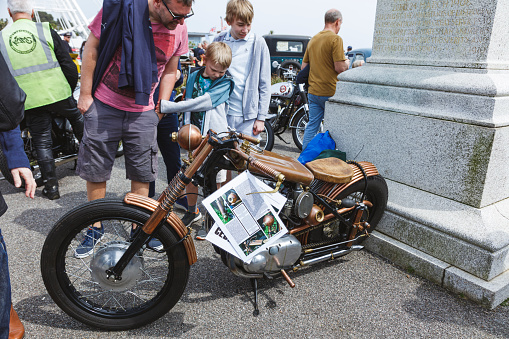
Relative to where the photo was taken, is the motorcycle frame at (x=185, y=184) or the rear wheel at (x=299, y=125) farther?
the rear wheel at (x=299, y=125)

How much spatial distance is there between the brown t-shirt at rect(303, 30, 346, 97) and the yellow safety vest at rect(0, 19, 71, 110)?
9.68ft

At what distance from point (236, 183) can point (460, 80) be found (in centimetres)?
193

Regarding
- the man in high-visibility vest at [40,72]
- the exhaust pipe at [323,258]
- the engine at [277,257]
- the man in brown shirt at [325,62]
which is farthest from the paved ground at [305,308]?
the man in brown shirt at [325,62]

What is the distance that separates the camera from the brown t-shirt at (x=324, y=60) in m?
4.80

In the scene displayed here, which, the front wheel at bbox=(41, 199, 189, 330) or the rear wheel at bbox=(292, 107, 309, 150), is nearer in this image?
the front wheel at bbox=(41, 199, 189, 330)

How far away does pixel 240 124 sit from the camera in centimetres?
348

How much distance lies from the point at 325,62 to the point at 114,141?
3.07 metres

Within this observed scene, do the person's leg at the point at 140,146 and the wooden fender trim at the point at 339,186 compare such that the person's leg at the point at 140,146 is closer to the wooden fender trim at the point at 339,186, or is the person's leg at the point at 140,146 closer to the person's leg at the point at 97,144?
the person's leg at the point at 97,144

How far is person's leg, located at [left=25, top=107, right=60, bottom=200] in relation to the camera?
423cm

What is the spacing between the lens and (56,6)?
1374 inches

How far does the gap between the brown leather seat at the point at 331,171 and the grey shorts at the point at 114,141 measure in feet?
3.72

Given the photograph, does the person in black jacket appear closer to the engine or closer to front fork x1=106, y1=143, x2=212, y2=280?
front fork x1=106, y1=143, x2=212, y2=280

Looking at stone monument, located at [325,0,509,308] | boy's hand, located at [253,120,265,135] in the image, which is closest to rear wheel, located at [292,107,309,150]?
stone monument, located at [325,0,509,308]

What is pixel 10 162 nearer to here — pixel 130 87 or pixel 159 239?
pixel 159 239
